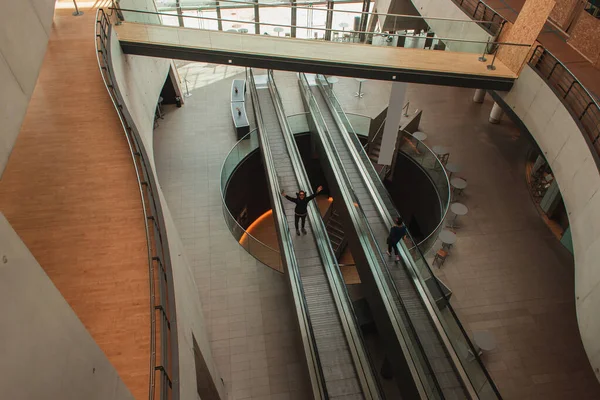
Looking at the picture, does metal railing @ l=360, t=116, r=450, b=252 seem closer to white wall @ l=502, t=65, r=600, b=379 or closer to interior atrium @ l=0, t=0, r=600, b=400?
interior atrium @ l=0, t=0, r=600, b=400

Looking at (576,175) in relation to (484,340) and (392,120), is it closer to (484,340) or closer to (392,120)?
(484,340)

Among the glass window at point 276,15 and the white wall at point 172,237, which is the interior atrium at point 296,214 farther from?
the glass window at point 276,15

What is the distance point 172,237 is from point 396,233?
15.0ft

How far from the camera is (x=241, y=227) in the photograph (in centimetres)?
1092

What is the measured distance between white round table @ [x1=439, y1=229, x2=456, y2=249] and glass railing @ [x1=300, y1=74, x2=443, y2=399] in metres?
2.96

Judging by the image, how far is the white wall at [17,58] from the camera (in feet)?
11.2

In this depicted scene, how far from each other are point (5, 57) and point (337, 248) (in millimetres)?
12703

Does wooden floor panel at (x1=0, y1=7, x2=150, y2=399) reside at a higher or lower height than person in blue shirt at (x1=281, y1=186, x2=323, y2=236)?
higher

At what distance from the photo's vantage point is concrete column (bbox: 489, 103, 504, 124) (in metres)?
16.1

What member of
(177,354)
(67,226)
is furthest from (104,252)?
(177,354)

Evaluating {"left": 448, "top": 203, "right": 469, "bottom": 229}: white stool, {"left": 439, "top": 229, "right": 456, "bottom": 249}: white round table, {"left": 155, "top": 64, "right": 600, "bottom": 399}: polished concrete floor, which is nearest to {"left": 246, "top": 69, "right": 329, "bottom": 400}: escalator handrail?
{"left": 155, "top": 64, "right": 600, "bottom": 399}: polished concrete floor

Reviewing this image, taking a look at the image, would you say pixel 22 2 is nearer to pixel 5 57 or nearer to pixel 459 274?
pixel 5 57

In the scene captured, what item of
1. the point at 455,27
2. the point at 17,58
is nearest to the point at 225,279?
the point at 17,58

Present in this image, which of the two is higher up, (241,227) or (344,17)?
(344,17)
